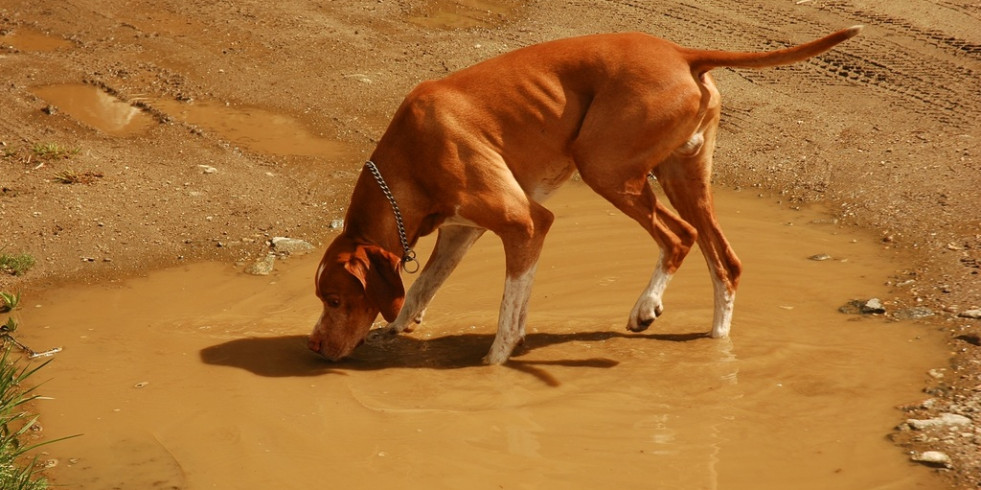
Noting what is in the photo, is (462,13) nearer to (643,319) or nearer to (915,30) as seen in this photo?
(915,30)

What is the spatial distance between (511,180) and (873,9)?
21.2 feet

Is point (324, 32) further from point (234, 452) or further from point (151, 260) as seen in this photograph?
point (234, 452)

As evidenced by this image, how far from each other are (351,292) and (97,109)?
184 inches

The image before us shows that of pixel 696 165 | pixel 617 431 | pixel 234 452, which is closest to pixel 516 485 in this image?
pixel 617 431

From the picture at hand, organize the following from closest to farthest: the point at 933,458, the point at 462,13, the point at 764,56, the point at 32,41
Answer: the point at 933,458, the point at 764,56, the point at 32,41, the point at 462,13

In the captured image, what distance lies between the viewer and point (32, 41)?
10.9m

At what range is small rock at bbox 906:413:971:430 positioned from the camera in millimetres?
5164

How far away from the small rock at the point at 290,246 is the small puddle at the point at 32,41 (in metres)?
4.32

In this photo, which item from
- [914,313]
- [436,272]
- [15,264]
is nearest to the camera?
[914,313]

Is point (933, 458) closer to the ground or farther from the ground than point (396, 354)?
farther from the ground

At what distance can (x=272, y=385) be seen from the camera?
591cm

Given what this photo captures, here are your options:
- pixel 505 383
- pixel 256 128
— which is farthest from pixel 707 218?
pixel 256 128

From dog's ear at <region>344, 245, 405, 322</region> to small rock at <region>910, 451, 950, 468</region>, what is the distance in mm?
2600

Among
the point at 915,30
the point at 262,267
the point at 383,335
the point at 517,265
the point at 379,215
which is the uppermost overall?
the point at 915,30
